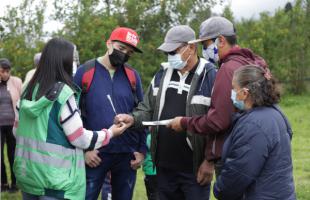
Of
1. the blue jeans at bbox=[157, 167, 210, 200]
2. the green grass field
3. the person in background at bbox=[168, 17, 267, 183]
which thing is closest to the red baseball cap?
the person in background at bbox=[168, 17, 267, 183]

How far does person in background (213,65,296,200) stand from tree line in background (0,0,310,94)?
1025 centimetres

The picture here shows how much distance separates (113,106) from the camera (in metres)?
4.54

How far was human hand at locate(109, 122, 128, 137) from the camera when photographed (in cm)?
412

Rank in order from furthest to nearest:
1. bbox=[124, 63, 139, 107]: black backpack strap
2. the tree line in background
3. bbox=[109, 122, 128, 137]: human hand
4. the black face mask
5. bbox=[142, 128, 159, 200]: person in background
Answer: the tree line in background, bbox=[142, 128, 159, 200]: person in background, bbox=[124, 63, 139, 107]: black backpack strap, the black face mask, bbox=[109, 122, 128, 137]: human hand

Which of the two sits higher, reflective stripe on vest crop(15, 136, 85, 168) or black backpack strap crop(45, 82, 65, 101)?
black backpack strap crop(45, 82, 65, 101)

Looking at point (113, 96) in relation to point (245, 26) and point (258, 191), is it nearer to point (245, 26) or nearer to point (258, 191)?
point (258, 191)

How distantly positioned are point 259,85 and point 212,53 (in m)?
1.08

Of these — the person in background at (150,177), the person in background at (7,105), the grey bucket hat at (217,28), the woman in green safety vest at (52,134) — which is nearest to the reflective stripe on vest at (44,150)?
the woman in green safety vest at (52,134)

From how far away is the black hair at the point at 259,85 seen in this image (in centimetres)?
334

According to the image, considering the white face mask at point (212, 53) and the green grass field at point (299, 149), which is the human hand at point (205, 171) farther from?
the green grass field at point (299, 149)

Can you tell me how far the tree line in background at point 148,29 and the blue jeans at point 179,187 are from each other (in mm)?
9259

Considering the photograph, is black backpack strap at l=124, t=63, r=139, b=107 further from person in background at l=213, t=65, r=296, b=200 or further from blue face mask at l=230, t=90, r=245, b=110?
person in background at l=213, t=65, r=296, b=200

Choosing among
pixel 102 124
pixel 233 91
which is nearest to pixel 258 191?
pixel 233 91

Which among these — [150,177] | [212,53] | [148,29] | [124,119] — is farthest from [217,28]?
[148,29]
